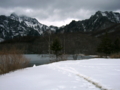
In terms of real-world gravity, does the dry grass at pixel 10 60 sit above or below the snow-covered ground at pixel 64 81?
above

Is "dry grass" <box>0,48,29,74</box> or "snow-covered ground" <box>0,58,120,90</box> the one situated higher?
"dry grass" <box>0,48,29,74</box>

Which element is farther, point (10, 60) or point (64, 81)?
point (10, 60)

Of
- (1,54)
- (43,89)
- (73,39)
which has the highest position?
(73,39)

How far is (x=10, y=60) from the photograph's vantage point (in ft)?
35.4

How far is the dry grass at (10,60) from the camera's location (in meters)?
10.5

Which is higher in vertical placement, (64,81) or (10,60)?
(10,60)

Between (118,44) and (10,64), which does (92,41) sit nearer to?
(118,44)

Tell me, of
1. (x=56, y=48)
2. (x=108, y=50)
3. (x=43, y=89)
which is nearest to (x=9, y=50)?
(x=43, y=89)

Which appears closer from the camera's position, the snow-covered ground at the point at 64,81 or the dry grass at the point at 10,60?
the snow-covered ground at the point at 64,81

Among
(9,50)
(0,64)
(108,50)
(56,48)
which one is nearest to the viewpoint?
(0,64)

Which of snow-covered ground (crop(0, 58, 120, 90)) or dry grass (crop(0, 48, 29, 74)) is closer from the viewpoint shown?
snow-covered ground (crop(0, 58, 120, 90))

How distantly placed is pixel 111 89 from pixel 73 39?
289 ft

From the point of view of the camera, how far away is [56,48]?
28094 mm

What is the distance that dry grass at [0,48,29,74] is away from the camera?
34.4 ft
